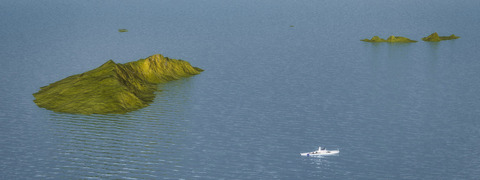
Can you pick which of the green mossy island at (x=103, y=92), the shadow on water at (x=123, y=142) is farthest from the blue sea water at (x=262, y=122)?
the green mossy island at (x=103, y=92)

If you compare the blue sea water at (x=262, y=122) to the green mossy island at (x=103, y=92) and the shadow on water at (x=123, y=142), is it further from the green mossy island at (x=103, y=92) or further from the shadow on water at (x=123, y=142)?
the green mossy island at (x=103, y=92)

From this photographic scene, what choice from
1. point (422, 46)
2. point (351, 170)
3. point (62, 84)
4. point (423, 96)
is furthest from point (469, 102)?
point (422, 46)

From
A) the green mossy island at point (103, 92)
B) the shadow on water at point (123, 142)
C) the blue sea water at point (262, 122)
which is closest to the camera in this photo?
the shadow on water at point (123, 142)

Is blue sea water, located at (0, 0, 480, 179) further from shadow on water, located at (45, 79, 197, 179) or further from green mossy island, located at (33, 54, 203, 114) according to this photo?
green mossy island, located at (33, 54, 203, 114)

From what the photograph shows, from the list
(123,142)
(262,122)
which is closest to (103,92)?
(123,142)

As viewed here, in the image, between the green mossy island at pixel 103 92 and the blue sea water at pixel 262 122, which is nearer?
the blue sea water at pixel 262 122
